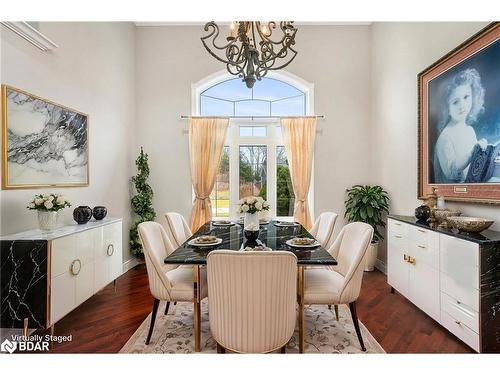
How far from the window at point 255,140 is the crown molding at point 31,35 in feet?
7.58

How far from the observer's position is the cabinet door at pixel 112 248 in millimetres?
2807

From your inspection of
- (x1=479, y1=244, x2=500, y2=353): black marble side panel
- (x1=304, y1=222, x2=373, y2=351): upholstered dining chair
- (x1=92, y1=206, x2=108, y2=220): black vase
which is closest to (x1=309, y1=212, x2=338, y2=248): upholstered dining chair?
(x1=304, y1=222, x2=373, y2=351): upholstered dining chair

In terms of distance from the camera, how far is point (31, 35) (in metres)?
2.22

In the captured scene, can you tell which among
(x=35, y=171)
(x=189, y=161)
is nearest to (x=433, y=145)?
(x=189, y=161)

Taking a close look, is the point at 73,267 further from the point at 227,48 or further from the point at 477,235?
the point at 477,235

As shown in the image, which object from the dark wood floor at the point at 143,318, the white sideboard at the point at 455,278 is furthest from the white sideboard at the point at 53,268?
the white sideboard at the point at 455,278

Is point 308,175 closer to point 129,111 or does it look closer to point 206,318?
point 206,318

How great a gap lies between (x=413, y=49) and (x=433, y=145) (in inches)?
51.9

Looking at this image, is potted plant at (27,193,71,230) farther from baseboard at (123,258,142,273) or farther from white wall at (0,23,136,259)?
baseboard at (123,258,142,273)

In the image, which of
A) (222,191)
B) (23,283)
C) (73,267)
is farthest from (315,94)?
(23,283)

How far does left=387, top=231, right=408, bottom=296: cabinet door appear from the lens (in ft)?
9.08

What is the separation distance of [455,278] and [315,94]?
3254mm

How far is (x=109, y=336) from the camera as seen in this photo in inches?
86.3
